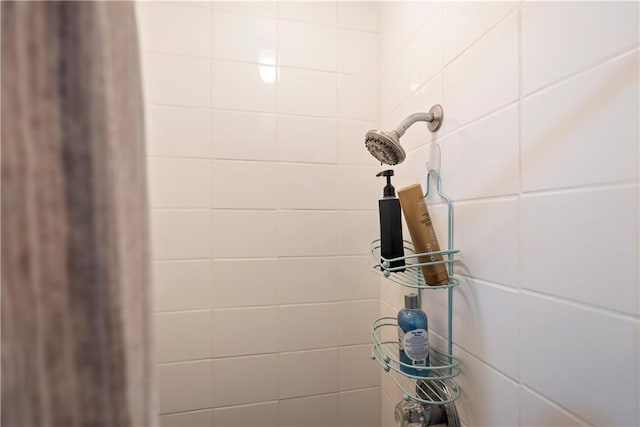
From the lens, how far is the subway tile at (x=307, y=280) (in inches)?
39.3

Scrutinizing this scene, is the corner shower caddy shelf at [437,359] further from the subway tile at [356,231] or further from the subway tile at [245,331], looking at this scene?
the subway tile at [245,331]

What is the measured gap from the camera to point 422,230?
667mm

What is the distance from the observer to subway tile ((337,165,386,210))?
1.05 m

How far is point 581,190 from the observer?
42 cm

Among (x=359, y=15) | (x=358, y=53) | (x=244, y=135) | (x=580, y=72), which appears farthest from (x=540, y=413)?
(x=359, y=15)

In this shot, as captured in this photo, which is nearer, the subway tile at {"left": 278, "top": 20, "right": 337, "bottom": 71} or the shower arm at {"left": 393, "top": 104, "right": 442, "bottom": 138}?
the shower arm at {"left": 393, "top": 104, "right": 442, "bottom": 138}

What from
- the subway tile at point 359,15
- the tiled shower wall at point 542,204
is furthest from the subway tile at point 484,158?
the subway tile at point 359,15

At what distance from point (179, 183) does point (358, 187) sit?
0.55 metres

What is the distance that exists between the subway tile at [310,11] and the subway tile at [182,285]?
32.0 inches

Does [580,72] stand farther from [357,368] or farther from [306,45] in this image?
[357,368]

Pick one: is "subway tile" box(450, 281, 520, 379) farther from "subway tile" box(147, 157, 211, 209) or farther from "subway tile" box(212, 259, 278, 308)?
"subway tile" box(147, 157, 211, 209)

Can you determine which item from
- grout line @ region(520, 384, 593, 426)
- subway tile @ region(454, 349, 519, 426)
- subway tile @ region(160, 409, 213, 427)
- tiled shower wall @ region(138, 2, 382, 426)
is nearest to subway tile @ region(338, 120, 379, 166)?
tiled shower wall @ region(138, 2, 382, 426)

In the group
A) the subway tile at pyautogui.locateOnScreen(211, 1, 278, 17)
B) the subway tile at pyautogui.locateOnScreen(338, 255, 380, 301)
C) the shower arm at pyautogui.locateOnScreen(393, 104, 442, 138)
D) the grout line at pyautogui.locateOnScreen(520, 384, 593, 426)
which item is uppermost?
the subway tile at pyautogui.locateOnScreen(211, 1, 278, 17)

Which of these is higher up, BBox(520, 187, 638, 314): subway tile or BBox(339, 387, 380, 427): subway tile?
BBox(520, 187, 638, 314): subway tile
